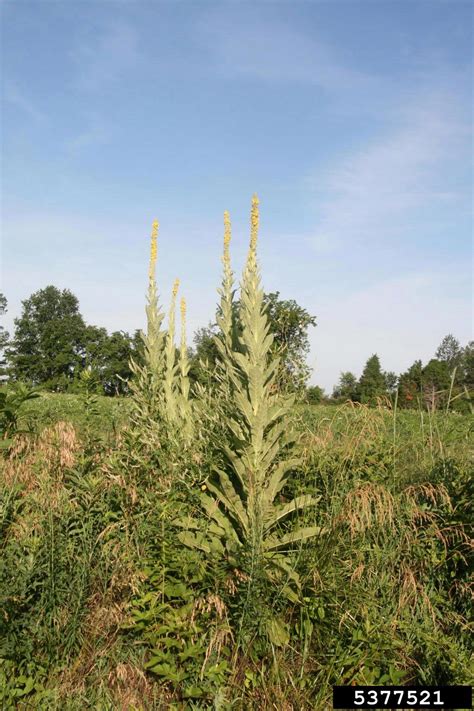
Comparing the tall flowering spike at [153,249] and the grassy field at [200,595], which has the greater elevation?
the tall flowering spike at [153,249]

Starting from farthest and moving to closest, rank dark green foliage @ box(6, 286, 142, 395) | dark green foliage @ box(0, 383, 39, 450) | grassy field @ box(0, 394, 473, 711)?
dark green foliage @ box(6, 286, 142, 395) → dark green foliage @ box(0, 383, 39, 450) → grassy field @ box(0, 394, 473, 711)

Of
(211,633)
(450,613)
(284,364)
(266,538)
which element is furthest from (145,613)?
(284,364)

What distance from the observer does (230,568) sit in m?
3.61

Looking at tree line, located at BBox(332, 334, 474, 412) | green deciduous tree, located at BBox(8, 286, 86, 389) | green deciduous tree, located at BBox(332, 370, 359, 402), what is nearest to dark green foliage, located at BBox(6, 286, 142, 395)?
green deciduous tree, located at BBox(8, 286, 86, 389)

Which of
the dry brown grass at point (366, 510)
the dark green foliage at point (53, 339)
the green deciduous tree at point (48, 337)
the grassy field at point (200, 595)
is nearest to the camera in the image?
the grassy field at point (200, 595)

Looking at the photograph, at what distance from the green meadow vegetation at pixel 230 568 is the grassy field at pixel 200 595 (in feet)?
0.05

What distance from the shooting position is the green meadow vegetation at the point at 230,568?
321cm

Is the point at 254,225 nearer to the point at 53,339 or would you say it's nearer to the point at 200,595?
the point at 200,595

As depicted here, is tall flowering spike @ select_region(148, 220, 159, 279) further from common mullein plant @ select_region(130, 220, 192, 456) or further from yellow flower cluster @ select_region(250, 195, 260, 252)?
yellow flower cluster @ select_region(250, 195, 260, 252)

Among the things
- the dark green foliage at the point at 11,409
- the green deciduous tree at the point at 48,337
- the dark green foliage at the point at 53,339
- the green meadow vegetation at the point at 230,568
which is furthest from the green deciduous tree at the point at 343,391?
the green deciduous tree at the point at 48,337

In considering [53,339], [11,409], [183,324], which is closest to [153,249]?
[183,324]

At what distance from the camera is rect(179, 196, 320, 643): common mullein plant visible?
355cm

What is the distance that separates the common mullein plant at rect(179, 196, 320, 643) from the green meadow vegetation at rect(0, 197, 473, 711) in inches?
0.6

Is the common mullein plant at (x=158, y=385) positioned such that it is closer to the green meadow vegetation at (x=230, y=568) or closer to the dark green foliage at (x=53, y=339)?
the green meadow vegetation at (x=230, y=568)
